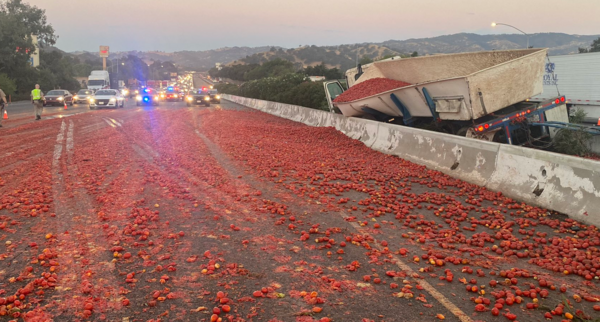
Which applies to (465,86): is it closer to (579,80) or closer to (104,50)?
(579,80)

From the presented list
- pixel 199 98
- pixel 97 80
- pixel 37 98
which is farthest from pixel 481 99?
pixel 97 80

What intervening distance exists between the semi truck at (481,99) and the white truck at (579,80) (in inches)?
250

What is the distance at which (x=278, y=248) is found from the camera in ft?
18.3

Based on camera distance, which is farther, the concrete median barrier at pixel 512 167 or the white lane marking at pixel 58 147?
the white lane marking at pixel 58 147

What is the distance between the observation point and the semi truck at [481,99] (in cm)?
1173

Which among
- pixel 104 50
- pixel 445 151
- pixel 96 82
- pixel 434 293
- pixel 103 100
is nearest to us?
pixel 434 293

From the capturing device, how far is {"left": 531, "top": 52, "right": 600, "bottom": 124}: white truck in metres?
18.8

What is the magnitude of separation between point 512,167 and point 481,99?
4.10 m

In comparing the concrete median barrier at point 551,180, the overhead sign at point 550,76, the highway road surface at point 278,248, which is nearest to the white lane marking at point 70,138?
the highway road surface at point 278,248

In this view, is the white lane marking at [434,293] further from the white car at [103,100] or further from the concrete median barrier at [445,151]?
the white car at [103,100]

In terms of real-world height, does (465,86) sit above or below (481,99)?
above

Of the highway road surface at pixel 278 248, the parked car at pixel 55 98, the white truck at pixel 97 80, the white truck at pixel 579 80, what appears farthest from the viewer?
the white truck at pixel 97 80

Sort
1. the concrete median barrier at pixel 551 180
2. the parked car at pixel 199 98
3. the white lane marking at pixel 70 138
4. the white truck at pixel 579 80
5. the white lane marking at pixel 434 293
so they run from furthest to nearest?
the parked car at pixel 199 98 < the white truck at pixel 579 80 < the white lane marking at pixel 70 138 < the concrete median barrier at pixel 551 180 < the white lane marking at pixel 434 293

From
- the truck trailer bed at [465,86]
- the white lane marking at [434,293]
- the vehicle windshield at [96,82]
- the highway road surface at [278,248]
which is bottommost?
the white lane marking at [434,293]
